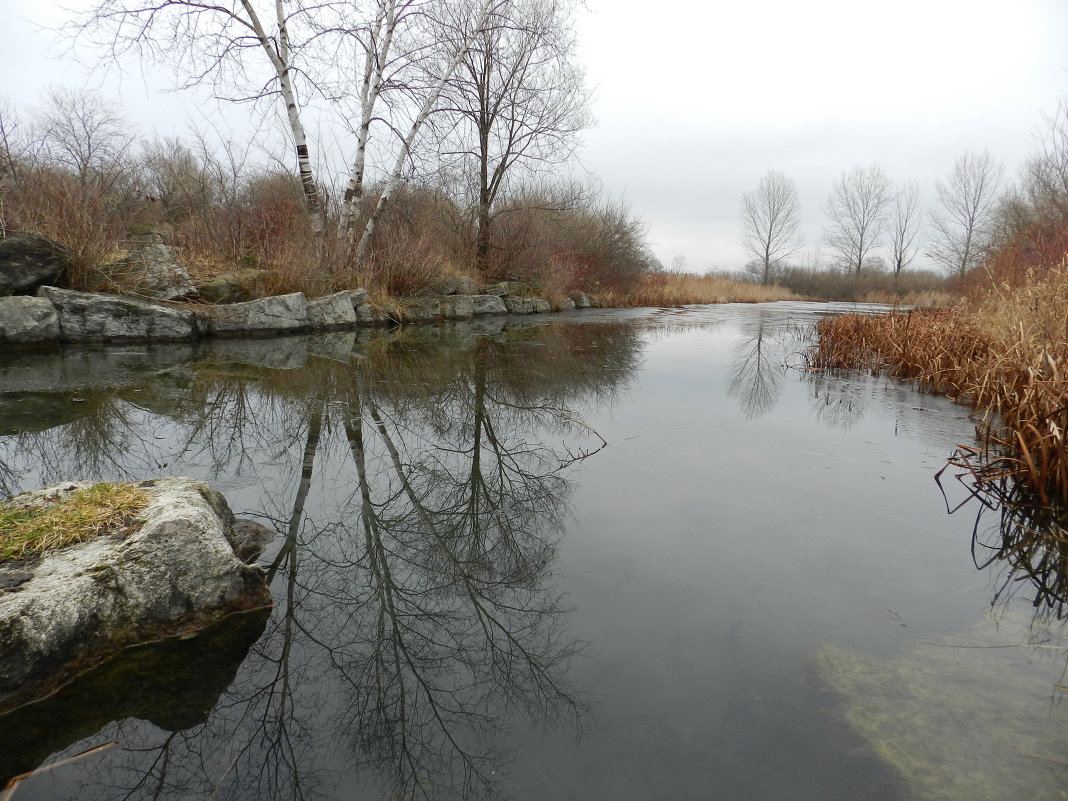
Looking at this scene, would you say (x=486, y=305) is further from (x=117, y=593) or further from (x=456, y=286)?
(x=117, y=593)

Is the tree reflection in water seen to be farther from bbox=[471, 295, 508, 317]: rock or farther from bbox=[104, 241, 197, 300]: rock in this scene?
bbox=[471, 295, 508, 317]: rock

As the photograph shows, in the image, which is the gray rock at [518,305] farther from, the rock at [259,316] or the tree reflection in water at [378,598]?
the tree reflection in water at [378,598]

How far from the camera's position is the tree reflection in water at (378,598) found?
1378mm

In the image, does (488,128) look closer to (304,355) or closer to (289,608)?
(304,355)

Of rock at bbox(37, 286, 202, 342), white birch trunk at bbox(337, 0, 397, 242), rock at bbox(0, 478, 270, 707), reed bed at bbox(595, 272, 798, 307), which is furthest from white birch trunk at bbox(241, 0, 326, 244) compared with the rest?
reed bed at bbox(595, 272, 798, 307)

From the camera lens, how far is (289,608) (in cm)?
197

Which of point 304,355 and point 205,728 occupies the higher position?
point 304,355

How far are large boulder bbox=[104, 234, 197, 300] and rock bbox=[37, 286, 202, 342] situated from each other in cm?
44

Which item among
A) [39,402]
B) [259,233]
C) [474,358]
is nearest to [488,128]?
[259,233]

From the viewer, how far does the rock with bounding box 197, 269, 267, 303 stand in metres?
9.03

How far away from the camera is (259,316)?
347 inches

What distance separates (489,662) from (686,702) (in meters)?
0.60

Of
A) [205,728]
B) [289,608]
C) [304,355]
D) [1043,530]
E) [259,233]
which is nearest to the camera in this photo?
[205,728]

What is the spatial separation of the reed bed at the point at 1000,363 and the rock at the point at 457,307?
26.1 ft
